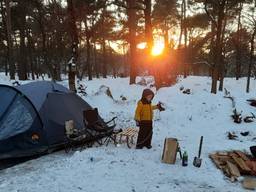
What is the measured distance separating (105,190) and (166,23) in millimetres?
31945

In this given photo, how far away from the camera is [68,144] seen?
30.0 ft

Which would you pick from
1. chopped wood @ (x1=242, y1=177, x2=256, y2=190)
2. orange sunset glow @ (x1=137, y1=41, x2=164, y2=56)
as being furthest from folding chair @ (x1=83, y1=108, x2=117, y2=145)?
orange sunset glow @ (x1=137, y1=41, x2=164, y2=56)

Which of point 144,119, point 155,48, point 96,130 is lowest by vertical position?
point 96,130

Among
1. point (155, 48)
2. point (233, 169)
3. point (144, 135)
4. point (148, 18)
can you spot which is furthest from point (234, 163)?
point (155, 48)

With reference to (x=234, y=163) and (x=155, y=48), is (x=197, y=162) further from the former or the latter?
(x=155, y=48)

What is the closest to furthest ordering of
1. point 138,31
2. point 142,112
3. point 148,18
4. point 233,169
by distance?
point 233,169, point 142,112, point 148,18, point 138,31

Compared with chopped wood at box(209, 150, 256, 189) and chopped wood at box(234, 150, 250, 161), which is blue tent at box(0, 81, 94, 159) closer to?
chopped wood at box(209, 150, 256, 189)

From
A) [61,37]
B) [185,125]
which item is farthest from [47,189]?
[61,37]

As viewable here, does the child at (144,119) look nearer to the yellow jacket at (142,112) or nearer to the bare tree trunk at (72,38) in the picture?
the yellow jacket at (142,112)

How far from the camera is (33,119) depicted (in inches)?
349

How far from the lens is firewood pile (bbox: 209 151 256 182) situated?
7.25m

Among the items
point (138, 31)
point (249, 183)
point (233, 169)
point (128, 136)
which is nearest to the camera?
point (249, 183)

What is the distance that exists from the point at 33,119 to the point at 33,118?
1.2 inches

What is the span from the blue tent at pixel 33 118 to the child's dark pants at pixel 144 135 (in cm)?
203
